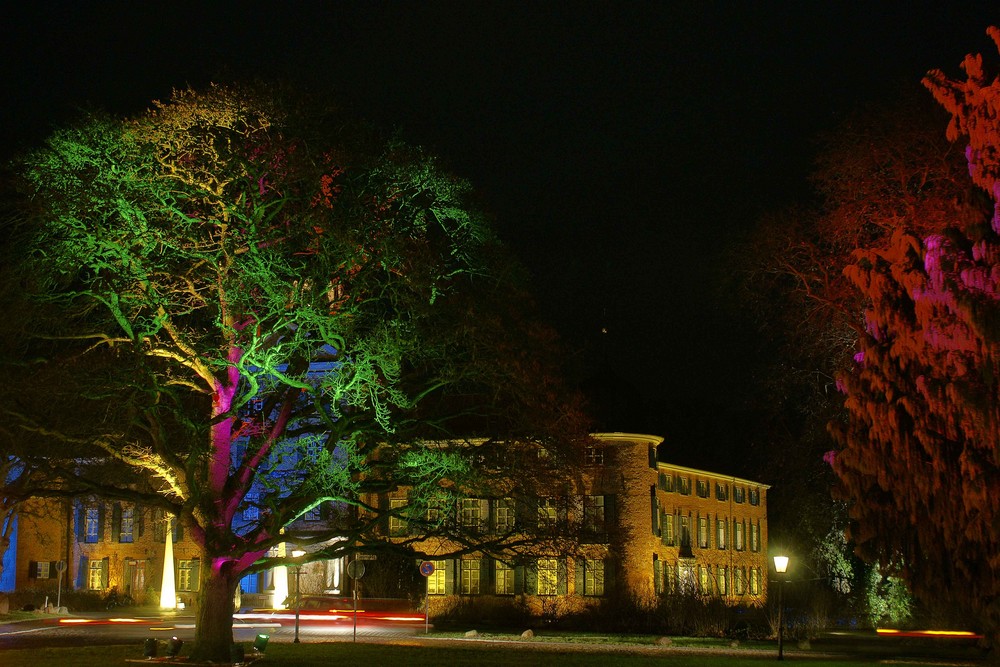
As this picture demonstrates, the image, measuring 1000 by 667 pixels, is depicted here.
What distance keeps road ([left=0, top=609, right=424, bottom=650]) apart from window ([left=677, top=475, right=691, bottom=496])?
20.0 m

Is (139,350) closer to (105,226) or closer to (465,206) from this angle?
(105,226)

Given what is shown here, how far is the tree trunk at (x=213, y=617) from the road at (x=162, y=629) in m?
8.16

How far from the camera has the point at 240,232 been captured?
2312 cm

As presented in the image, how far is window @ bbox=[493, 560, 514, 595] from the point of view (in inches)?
2148

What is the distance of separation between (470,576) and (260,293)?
33577 millimetres

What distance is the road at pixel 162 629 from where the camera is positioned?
113 ft

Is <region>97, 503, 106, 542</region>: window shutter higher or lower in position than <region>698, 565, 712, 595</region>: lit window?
higher

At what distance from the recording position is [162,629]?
3903 cm

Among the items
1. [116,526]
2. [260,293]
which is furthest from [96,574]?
[260,293]

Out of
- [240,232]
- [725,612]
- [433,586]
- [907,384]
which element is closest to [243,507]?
[240,232]

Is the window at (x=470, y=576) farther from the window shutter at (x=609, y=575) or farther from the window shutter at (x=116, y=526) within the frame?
the window shutter at (x=116, y=526)

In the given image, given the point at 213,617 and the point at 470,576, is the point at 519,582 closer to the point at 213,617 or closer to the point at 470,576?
the point at 470,576

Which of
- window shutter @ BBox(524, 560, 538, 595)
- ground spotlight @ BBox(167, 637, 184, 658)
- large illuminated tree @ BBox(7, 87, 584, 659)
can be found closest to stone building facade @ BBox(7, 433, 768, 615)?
window shutter @ BBox(524, 560, 538, 595)

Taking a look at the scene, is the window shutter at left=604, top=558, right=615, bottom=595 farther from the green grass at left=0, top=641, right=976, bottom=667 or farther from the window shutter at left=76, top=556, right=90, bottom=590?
the window shutter at left=76, top=556, right=90, bottom=590
